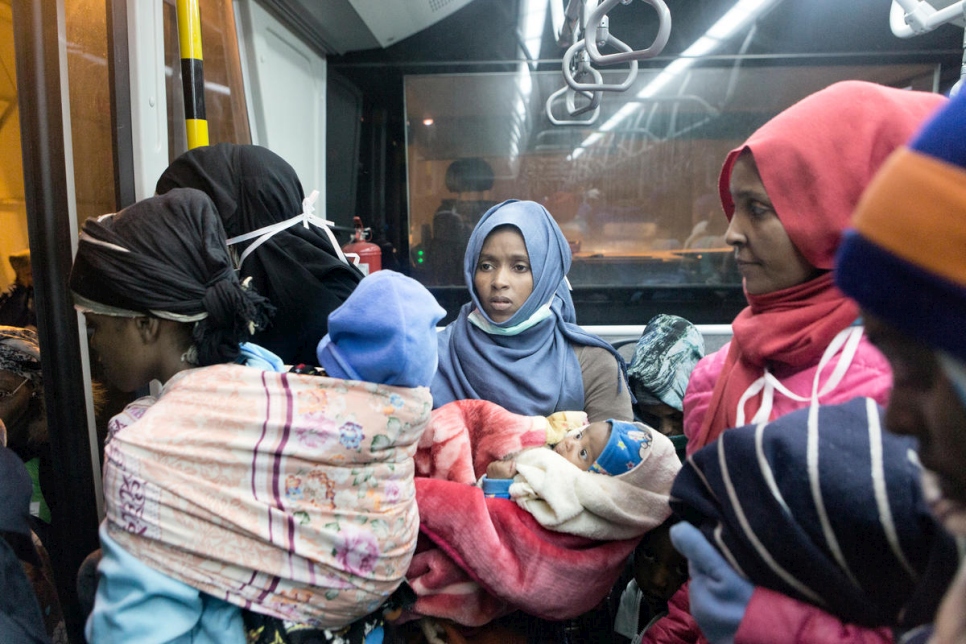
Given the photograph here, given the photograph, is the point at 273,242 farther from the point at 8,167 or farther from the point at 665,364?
the point at 665,364

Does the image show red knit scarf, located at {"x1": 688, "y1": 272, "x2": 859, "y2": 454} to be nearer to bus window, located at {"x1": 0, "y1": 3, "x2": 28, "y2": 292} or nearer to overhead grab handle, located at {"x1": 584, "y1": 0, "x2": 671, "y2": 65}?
overhead grab handle, located at {"x1": 584, "y1": 0, "x2": 671, "y2": 65}

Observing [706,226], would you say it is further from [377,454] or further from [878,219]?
[878,219]

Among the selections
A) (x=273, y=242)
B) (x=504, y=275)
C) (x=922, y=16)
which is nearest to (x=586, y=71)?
(x=504, y=275)

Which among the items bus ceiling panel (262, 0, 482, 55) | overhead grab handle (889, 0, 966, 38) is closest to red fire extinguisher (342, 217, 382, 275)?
bus ceiling panel (262, 0, 482, 55)

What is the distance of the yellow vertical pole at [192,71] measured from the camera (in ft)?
6.36

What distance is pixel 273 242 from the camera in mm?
1871

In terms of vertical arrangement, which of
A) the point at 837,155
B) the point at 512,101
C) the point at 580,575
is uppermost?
the point at 512,101

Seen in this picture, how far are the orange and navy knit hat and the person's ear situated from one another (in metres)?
1.27

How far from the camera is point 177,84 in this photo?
7.40 ft

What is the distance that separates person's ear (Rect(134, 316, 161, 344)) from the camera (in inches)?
50.4

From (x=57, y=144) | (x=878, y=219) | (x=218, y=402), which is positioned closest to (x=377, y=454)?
(x=218, y=402)

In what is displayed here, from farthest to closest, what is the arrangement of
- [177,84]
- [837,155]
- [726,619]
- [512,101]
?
[512,101]
[177,84]
[837,155]
[726,619]

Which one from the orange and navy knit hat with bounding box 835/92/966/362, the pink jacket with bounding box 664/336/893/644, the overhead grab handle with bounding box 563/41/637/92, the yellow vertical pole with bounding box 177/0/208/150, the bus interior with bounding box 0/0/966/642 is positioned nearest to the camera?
the orange and navy knit hat with bounding box 835/92/966/362

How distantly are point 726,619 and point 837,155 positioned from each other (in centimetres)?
84
